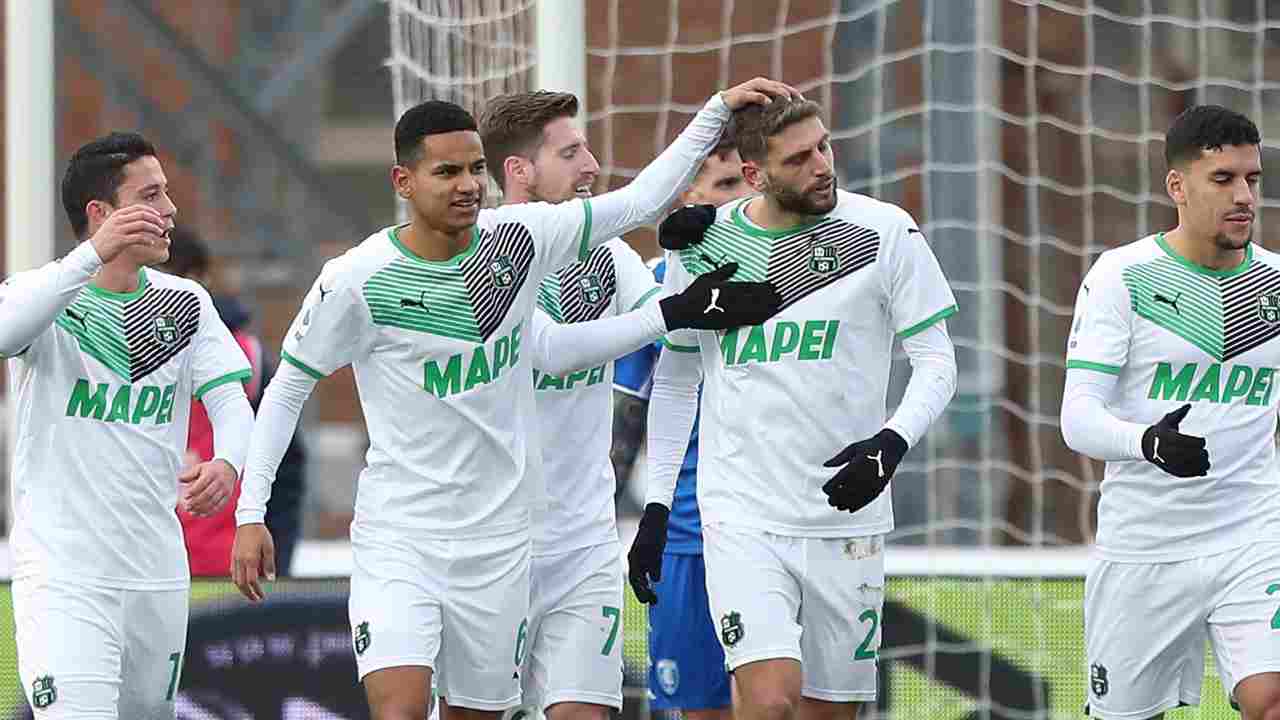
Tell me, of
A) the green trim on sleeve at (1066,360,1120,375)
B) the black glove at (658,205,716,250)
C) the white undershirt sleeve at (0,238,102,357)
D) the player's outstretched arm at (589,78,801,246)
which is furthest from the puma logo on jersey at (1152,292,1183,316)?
the white undershirt sleeve at (0,238,102,357)

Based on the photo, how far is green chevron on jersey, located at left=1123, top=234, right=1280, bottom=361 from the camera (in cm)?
672

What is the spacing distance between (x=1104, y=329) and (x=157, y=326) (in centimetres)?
266

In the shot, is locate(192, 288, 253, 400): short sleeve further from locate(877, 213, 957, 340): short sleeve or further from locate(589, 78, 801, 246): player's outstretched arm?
locate(877, 213, 957, 340): short sleeve

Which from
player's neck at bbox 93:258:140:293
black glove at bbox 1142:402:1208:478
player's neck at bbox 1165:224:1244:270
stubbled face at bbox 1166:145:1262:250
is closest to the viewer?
black glove at bbox 1142:402:1208:478

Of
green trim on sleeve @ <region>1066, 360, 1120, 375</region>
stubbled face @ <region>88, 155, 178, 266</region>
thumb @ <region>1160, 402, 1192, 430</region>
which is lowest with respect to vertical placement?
thumb @ <region>1160, 402, 1192, 430</region>

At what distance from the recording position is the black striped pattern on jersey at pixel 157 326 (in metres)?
7.00

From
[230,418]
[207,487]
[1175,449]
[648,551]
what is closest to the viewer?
[1175,449]

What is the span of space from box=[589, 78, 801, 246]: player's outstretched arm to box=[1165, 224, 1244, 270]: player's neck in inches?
Answer: 45.6

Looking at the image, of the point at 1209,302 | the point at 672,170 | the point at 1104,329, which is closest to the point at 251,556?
the point at 672,170

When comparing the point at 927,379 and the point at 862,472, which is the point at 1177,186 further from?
the point at 862,472

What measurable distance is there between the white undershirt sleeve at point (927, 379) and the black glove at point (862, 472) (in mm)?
151

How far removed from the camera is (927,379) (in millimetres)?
6605

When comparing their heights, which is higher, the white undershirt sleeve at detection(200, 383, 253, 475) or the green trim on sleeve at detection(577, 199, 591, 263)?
the green trim on sleeve at detection(577, 199, 591, 263)

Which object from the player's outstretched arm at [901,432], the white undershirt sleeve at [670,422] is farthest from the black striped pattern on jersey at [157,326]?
Result: the player's outstretched arm at [901,432]
